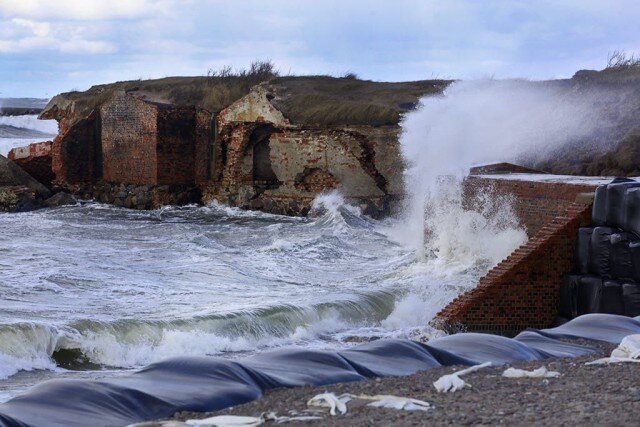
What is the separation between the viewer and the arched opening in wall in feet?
96.8

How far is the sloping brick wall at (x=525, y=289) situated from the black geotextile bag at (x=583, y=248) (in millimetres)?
122

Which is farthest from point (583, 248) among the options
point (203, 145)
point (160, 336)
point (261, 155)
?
point (203, 145)

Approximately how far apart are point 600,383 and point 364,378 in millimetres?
1457

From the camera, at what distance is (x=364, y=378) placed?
6.26 meters

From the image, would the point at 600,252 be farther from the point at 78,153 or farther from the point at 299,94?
the point at 78,153

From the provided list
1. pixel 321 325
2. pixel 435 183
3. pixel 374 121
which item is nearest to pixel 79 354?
pixel 321 325

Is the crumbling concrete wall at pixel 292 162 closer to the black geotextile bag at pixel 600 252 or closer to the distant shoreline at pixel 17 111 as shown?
the black geotextile bag at pixel 600 252

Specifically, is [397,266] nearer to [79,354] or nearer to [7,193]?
[79,354]

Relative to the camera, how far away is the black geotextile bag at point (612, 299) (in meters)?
11.1

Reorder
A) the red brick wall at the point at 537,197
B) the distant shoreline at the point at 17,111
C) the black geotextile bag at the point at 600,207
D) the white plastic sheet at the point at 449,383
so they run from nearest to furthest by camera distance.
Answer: the white plastic sheet at the point at 449,383 → the black geotextile bag at the point at 600,207 → the red brick wall at the point at 537,197 → the distant shoreline at the point at 17,111

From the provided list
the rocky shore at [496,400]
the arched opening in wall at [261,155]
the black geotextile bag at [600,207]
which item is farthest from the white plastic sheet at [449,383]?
the arched opening in wall at [261,155]

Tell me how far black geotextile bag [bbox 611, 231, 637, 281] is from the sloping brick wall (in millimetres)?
755

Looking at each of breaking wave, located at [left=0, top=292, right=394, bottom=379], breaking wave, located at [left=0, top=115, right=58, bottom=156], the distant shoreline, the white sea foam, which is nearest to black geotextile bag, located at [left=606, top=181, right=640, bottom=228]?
breaking wave, located at [left=0, top=292, right=394, bottom=379]

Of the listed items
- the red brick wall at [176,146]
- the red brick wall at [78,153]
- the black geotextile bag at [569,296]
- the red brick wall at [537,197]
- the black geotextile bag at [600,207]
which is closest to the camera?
the black geotextile bag at [600,207]
